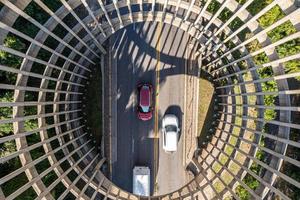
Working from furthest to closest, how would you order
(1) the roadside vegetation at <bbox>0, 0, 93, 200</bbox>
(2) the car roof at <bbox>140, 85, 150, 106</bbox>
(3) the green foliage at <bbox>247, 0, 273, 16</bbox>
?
(2) the car roof at <bbox>140, 85, 150, 106</bbox>, (3) the green foliage at <bbox>247, 0, 273, 16</bbox>, (1) the roadside vegetation at <bbox>0, 0, 93, 200</bbox>

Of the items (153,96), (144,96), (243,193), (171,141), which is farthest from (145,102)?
(243,193)

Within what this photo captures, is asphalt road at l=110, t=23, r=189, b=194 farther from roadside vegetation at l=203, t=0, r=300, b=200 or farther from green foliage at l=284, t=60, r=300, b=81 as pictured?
green foliage at l=284, t=60, r=300, b=81

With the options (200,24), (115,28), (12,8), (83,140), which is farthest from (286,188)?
(12,8)

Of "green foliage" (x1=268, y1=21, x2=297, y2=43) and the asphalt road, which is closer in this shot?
"green foliage" (x1=268, y1=21, x2=297, y2=43)

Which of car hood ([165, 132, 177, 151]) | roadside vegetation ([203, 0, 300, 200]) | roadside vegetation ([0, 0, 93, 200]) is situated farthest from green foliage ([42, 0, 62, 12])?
car hood ([165, 132, 177, 151])

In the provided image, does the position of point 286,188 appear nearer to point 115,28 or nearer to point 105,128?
point 105,128

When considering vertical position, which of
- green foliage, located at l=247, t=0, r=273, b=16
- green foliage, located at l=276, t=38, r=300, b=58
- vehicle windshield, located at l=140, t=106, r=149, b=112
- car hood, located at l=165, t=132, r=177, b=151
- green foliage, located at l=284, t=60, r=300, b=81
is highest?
green foliage, located at l=247, t=0, r=273, b=16

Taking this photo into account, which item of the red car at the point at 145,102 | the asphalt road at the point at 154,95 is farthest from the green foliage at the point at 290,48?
the red car at the point at 145,102
